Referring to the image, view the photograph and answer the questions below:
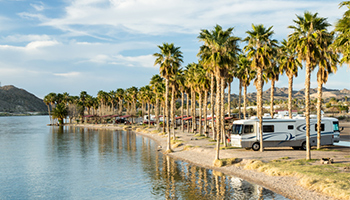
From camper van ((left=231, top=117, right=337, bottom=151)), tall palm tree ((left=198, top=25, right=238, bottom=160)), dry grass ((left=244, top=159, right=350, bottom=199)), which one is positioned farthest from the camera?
camper van ((left=231, top=117, right=337, bottom=151))

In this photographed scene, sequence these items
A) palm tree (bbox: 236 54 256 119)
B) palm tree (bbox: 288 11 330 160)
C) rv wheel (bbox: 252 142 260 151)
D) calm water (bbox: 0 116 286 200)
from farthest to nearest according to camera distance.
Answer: palm tree (bbox: 236 54 256 119), rv wheel (bbox: 252 142 260 151), palm tree (bbox: 288 11 330 160), calm water (bbox: 0 116 286 200)

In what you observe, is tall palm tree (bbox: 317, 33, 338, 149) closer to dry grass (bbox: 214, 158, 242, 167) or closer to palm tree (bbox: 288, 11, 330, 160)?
palm tree (bbox: 288, 11, 330, 160)

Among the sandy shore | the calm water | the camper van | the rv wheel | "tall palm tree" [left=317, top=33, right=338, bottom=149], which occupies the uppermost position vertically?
"tall palm tree" [left=317, top=33, right=338, bottom=149]

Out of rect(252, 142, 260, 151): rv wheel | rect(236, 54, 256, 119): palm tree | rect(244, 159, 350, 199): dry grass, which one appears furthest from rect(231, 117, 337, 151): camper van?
rect(236, 54, 256, 119): palm tree

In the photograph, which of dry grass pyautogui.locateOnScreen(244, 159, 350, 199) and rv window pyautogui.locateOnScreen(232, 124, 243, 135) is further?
rv window pyautogui.locateOnScreen(232, 124, 243, 135)

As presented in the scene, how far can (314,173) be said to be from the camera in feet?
78.4

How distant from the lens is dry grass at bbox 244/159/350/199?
66.4ft

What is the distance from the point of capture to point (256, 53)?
3541cm

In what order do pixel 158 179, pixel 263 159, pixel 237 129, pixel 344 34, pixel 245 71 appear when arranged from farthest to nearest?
pixel 245 71 → pixel 237 129 → pixel 263 159 → pixel 158 179 → pixel 344 34

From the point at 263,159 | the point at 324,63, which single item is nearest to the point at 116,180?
the point at 263,159

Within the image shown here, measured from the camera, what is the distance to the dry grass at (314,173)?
66.4 ft

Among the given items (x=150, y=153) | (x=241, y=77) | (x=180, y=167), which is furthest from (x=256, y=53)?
(x=150, y=153)

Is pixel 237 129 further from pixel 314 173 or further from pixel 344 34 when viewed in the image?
pixel 344 34

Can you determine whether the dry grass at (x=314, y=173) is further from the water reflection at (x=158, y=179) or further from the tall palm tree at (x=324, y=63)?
the tall palm tree at (x=324, y=63)
